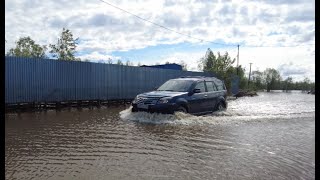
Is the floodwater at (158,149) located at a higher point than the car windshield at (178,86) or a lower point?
lower

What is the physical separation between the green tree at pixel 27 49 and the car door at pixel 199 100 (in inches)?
1322

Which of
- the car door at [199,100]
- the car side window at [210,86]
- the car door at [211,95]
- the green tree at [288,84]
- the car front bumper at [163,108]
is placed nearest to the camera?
the car front bumper at [163,108]

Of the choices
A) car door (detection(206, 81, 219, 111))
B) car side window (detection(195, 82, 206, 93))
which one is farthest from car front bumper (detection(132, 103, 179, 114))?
car door (detection(206, 81, 219, 111))

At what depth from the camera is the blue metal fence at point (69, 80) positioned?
50.2 feet

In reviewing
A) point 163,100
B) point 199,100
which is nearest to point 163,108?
point 163,100

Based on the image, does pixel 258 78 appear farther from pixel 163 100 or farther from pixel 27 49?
pixel 163 100

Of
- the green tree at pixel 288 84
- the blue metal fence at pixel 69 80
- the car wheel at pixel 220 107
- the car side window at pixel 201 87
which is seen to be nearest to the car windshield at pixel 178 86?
the car side window at pixel 201 87

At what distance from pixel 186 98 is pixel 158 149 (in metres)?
4.85

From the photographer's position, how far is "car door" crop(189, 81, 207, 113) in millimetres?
12377

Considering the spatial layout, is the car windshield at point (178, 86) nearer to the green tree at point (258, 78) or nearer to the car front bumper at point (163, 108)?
the car front bumper at point (163, 108)

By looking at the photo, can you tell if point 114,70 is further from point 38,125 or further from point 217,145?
point 217,145

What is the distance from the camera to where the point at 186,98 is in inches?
476

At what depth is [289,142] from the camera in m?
8.59
